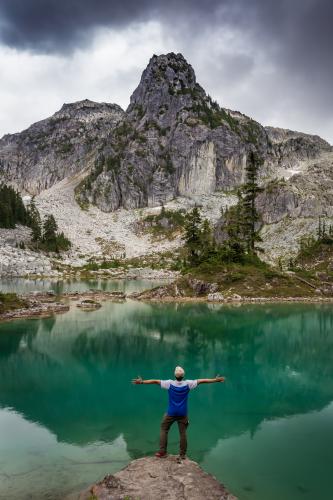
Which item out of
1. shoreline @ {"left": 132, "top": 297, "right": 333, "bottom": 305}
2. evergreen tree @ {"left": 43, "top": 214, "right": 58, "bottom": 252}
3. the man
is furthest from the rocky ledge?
evergreen tree @ {"left": 43, "top": 214, "right": 58, "bottom": 252}

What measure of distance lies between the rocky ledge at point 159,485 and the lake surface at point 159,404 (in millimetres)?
1833

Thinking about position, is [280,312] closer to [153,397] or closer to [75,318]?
[75,318]

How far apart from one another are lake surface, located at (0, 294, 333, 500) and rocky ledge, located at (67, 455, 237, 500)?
183 centimetres

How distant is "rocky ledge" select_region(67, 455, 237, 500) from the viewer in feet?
34.2

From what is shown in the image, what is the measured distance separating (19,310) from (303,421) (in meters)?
38.2

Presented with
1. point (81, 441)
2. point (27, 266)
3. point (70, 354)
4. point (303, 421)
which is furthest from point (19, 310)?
point (27, 266)

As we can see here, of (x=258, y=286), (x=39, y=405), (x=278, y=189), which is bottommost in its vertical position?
(x=39, y=405)

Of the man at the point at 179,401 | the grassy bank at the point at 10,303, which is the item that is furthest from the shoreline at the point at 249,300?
the man at the point at 179,401

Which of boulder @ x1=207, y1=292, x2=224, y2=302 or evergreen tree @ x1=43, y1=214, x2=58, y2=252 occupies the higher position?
evergreen tree @ x1=43, y1=214, x2=58, y2=252

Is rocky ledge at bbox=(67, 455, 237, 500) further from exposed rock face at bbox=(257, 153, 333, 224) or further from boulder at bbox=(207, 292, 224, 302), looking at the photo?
exposed rock face at bbox=(257, 153, 333, 224)

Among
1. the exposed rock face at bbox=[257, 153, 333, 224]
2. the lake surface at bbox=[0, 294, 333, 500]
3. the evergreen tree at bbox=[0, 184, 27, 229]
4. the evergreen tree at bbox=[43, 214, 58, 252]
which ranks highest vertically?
the exposed rock face at bbox=[257, 153, 333, 224]

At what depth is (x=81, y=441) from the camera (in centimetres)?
1625

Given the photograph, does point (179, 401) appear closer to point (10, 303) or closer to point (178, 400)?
point (178, 400)

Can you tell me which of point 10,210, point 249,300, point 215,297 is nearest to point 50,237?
point 10,210
